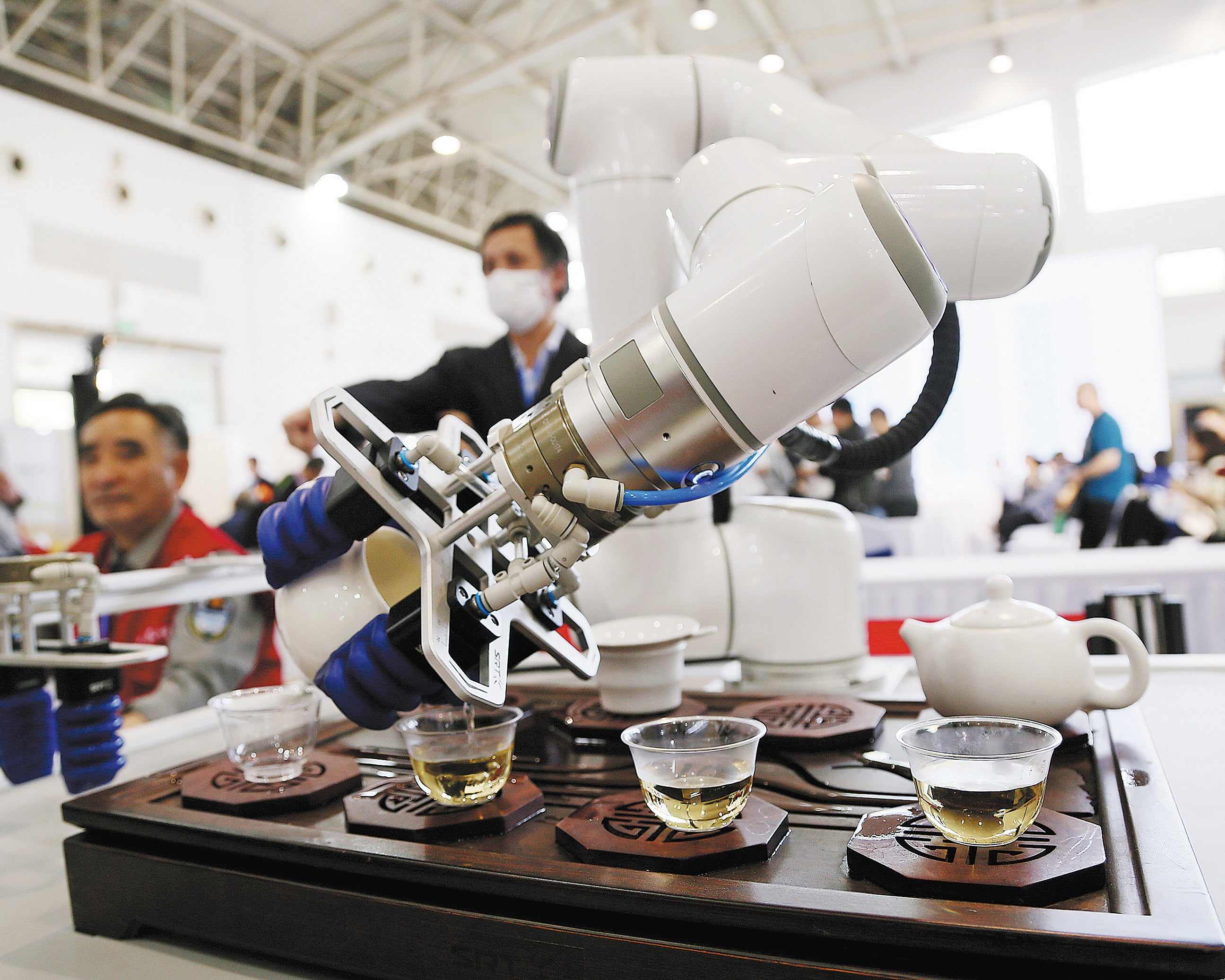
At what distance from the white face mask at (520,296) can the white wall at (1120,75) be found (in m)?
5.50

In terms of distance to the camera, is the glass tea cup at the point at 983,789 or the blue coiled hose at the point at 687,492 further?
the blue coiled hose at the point at 687,492

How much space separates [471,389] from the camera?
149cm

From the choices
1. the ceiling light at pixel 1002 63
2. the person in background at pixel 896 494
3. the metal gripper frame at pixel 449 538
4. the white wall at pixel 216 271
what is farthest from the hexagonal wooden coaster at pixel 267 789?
the ceiling light at pixel 1002 63

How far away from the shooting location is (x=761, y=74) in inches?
37.2

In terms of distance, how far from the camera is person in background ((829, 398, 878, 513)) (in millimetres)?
4043

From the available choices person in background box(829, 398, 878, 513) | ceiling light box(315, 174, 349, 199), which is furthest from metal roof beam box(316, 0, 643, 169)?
person in background box(829, 398, 878, 513)

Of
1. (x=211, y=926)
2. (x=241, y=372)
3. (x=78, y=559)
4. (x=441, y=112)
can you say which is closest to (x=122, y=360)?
(x=241, y=372)

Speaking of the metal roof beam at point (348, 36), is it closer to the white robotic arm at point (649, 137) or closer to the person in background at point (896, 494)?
the person in background at point (896, 494)

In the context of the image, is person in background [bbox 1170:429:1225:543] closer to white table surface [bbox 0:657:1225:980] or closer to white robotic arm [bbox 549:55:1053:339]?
white table surface [bbox 0:657:1225:980]

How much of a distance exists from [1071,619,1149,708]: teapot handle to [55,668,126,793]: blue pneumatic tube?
887 millimetres

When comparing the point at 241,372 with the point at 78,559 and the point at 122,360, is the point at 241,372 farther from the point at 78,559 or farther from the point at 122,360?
the point at 78,559

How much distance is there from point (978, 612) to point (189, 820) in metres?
0.64

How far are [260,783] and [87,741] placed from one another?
0.28 metres

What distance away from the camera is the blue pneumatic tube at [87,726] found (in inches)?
36.0
